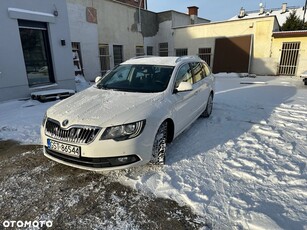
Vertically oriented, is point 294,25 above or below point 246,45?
above

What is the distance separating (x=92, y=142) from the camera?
8.64ft

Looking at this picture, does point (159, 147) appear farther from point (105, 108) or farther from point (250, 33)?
point (250, 33)

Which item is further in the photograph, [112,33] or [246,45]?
[112,33]

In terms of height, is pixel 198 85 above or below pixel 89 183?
above

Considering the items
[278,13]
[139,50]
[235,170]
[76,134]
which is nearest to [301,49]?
[139,50]

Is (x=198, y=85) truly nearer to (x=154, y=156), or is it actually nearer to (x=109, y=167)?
(x=154, y=156)

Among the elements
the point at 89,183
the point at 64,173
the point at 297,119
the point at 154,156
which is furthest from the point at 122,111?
the point at 297,119

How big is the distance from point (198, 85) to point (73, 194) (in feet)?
10.3

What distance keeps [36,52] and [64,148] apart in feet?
21.9

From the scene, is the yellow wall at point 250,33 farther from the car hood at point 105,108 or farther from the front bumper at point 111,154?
the front bumper at point 111,154

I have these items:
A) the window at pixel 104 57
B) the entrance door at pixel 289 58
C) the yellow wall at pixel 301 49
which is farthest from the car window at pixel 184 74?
the entrance door at pixel 289 58

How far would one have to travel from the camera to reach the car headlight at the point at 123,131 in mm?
2660

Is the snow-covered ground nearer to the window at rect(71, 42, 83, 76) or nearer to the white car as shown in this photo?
the white car

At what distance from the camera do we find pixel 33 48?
7.91 m
